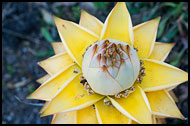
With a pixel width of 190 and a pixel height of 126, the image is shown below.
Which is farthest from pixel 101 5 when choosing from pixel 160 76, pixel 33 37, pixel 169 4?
pixel 160 76

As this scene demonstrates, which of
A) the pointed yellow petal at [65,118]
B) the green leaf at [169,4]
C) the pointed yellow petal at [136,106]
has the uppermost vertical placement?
the green leaf at [169,4]

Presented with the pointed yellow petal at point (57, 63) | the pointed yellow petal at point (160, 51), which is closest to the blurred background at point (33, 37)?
the pointed yellow petal at point (160, 51)

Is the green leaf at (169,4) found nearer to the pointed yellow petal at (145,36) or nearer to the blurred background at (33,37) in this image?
the blurred background at (33,37)

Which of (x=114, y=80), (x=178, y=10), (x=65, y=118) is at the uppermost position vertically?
(x=178, y=10)

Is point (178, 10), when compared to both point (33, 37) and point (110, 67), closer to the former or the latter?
point (110, 67)

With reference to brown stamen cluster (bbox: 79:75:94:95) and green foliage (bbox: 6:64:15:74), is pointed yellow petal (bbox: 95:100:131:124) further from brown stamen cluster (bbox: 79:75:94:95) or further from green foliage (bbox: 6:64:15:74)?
green foliage (bbox: 6:64:15:74)

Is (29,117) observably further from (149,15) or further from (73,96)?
(149,15)
